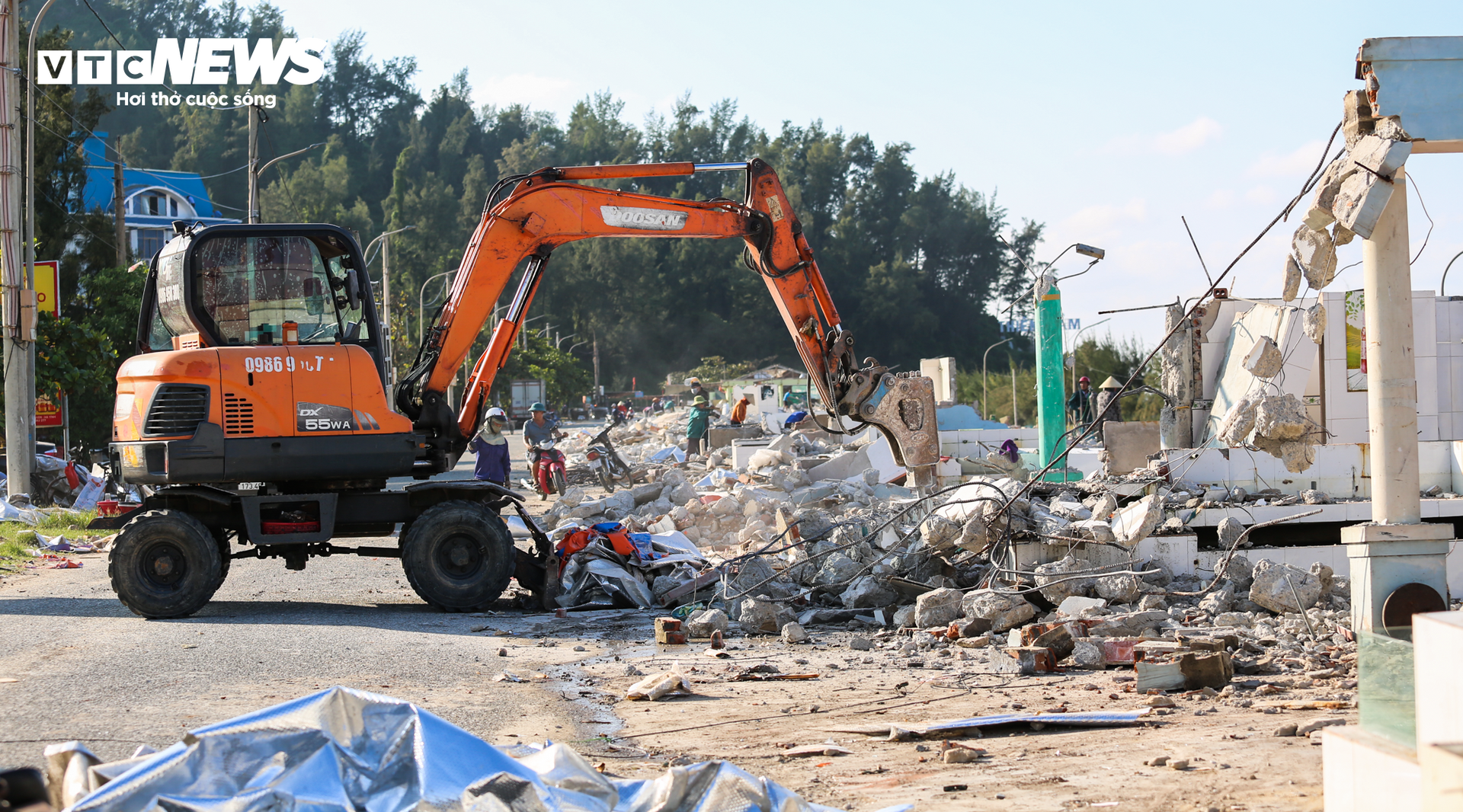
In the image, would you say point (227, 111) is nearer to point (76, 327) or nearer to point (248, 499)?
point (76, 327)

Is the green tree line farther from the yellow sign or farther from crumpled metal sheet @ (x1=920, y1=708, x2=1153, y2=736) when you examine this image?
crumpled metal sheet @ (x1=920, y1=708, x2=1153, y2=736)

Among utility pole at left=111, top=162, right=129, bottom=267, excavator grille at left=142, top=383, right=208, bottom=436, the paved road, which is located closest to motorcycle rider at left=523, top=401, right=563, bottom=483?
the paved road

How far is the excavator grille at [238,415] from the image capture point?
944 cm

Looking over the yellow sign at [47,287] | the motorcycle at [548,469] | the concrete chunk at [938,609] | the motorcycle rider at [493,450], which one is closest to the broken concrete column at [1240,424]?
the concrete chunk at [938,609]

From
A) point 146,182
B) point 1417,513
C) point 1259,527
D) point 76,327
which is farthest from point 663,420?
point 1417,513

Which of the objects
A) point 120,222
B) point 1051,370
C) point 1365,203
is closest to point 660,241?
point 120,222

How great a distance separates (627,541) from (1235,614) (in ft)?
17.1

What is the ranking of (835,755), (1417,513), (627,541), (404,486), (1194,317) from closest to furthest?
(835,755), (1417,513), (404,486), (627,541), (1194,317)

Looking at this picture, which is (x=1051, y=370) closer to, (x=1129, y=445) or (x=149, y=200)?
(x=1129, y=445)

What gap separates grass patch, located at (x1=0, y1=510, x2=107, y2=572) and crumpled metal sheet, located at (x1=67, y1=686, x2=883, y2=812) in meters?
10.0

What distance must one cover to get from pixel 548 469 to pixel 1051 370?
8.56 m

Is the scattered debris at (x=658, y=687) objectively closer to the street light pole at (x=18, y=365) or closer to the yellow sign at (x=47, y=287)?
the street light pole at (x=18, y=365)

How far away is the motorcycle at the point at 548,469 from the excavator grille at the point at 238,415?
11218mm

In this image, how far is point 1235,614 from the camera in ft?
27.2
